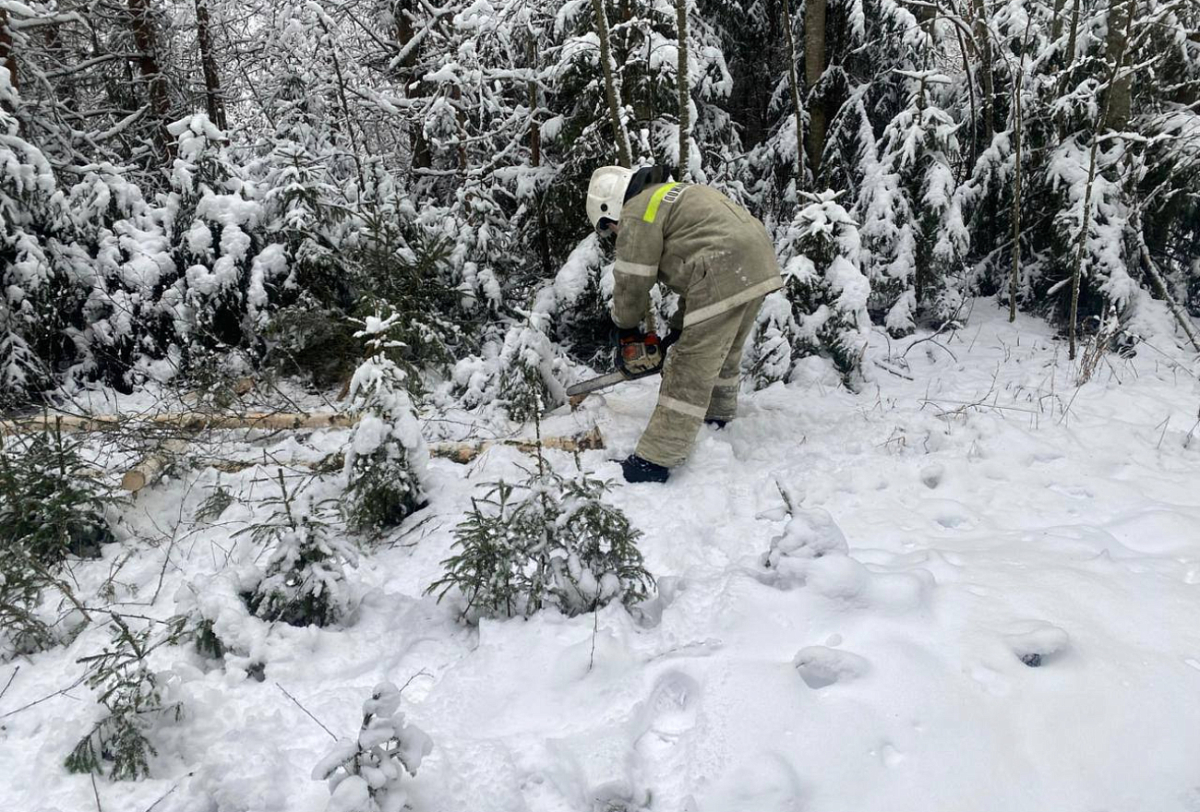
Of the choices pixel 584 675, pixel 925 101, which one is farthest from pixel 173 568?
pixel 925 101

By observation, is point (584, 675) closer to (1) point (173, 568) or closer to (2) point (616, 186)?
(1) point (173, 568)

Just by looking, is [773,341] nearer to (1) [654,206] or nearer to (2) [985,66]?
(1) [654,206]

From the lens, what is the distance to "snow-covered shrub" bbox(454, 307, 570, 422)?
481cm

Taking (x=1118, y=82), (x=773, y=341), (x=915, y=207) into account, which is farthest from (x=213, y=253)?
(x=1118, y=82)

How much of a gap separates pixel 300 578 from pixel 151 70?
31.1 feet

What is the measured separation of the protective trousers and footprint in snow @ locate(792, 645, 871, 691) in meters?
1.80

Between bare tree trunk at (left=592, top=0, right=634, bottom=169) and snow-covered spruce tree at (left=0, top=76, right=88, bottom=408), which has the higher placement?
bare tree trunk at (left=592, top=0, right=634, bottom=169)

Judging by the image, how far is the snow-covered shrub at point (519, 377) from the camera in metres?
4.81

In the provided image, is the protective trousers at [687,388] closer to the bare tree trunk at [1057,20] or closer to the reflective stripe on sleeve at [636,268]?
the reflective stripe on sleeve at [636,268]

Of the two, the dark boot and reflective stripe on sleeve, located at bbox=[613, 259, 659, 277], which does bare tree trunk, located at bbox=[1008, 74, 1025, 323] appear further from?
the dark boot

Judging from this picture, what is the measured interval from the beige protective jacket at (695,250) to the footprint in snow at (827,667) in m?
2.13

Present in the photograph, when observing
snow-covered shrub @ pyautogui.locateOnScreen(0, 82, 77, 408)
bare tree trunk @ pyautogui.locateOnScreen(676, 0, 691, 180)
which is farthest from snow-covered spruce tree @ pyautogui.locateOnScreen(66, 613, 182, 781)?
bare tree trunk @ pyautogui.locateOnScreen(676, 0, 691, 180)

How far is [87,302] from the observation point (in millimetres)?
5590

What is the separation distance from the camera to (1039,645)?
7.10ft
